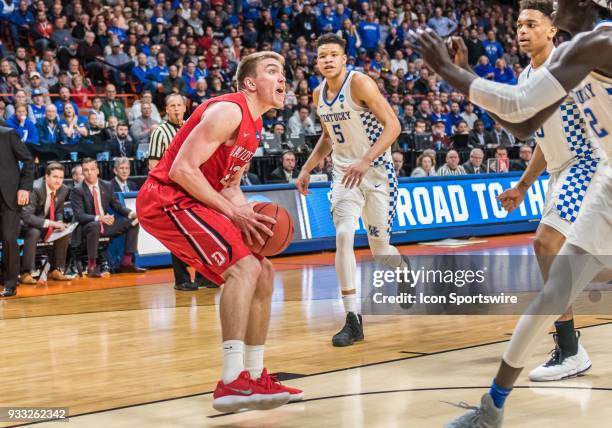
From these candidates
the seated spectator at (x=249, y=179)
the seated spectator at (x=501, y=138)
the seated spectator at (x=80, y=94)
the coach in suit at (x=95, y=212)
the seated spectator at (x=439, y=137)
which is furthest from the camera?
the seated spectator at (x=501, y=138)

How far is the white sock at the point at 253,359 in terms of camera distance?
4895mm

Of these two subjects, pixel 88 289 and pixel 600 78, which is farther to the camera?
pixel 88 289

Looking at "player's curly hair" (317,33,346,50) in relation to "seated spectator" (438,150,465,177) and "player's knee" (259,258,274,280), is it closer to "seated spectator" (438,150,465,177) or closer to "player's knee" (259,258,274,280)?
"player's knee" (259,258,274,280)

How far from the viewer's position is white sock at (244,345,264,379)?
489cm

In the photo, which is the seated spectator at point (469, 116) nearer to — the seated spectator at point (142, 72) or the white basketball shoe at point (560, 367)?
the seated spectator at point (142, 72)

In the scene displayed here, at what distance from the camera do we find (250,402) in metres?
4.56

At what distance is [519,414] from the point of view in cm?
460

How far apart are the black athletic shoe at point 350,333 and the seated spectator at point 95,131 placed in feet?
27.6

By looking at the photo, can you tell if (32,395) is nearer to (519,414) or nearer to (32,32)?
(519,414)

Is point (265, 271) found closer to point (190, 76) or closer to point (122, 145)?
point (122, 145)

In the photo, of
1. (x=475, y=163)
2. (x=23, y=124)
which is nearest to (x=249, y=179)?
(x=23, y=124)

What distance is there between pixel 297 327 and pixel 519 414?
314 cm

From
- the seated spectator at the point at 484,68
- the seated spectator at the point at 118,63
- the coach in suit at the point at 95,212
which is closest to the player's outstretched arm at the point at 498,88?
the coach in suit at the point at 95,212

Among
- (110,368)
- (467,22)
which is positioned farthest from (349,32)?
(110,368)
